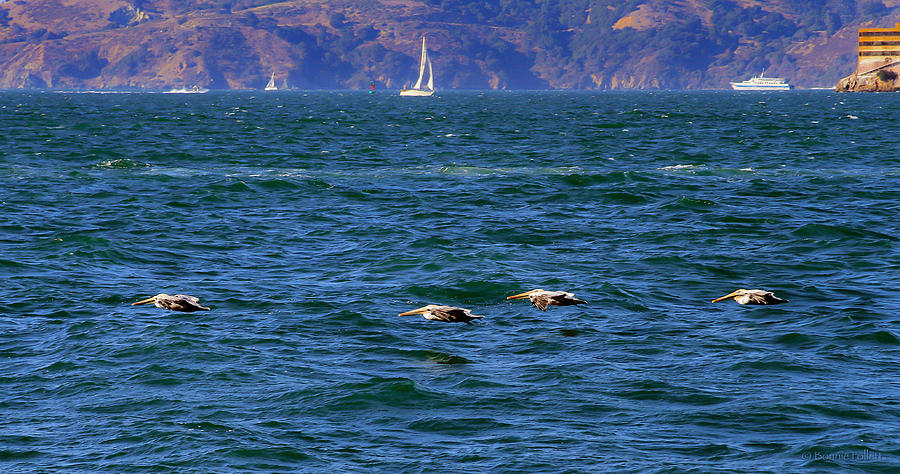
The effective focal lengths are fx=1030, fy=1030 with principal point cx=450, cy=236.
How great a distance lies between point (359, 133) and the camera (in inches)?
3162

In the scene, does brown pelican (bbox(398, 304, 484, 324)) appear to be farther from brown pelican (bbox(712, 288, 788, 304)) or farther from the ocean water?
brown pelican (bbox(712, 288, 788, 304))

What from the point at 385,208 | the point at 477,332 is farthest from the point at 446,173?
the point at 477,332

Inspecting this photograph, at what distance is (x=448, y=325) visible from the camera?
21.4 metres

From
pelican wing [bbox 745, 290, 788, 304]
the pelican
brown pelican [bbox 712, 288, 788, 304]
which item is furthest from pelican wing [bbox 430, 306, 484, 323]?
pelican wing [bbox 745, 290, 788, 304]

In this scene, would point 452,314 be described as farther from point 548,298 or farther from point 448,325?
point 548,298

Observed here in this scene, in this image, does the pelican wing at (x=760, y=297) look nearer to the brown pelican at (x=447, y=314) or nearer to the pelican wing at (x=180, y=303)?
the brown pelican at (x=447, y=314)

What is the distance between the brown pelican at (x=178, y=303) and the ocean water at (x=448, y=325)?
0.23 meters

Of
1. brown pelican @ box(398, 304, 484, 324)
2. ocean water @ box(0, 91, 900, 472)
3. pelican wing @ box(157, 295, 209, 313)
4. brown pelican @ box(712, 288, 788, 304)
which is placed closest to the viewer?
ocean water @ box(0, 91, 900, 472)

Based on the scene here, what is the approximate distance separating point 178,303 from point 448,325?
18.8 ft

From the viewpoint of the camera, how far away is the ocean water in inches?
583

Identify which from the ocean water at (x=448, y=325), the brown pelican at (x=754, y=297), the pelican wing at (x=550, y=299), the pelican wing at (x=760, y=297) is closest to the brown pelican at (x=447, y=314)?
the ocean water at (x=448, y=325)

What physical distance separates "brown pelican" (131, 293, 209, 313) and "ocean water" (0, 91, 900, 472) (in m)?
0.23

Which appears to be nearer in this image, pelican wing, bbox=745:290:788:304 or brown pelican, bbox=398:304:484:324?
brown pelican, bbox=398:304:484:324

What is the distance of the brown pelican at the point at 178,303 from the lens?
21.8 m
